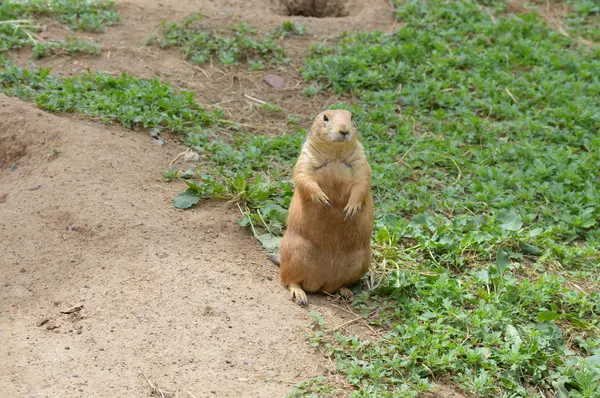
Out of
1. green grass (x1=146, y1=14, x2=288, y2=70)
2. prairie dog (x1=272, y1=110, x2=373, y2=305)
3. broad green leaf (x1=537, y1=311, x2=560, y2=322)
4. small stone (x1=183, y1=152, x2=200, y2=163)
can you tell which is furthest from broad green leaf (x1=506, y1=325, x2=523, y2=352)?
green grass (x1=146, y1=14, x2=288, y2=70)

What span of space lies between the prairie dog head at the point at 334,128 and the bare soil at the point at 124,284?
38.8 inches

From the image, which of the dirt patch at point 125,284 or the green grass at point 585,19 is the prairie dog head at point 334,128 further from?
the green grass at point 585,19

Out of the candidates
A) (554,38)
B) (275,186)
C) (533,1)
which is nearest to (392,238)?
(275,186)

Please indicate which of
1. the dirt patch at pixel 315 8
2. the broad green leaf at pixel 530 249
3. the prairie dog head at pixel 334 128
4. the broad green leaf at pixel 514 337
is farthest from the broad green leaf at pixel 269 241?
the dirt patch at pixel 315 8

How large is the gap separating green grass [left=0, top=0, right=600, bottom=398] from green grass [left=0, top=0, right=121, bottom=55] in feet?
2.33

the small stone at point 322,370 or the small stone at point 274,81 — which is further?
the small stone at point 274,81

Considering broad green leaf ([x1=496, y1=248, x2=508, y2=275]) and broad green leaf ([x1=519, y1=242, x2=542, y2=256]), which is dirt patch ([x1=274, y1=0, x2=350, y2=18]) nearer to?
broad green leaf ([x1=519, y1=242, x2=542, y2=256])

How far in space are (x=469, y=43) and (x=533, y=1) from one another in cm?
182

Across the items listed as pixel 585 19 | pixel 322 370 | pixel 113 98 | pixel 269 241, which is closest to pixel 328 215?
pixel 269 241

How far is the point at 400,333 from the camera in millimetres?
4387

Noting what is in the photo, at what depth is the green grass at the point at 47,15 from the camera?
7215 mm

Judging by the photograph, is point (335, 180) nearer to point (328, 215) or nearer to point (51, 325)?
point (328, 215)

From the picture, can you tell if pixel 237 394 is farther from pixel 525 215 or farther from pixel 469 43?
pixel 469 43

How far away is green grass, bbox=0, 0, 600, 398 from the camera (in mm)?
4180
